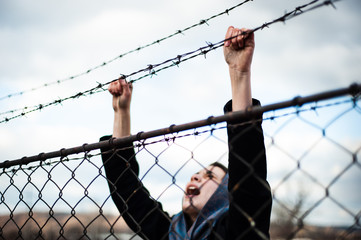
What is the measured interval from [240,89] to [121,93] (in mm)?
1172

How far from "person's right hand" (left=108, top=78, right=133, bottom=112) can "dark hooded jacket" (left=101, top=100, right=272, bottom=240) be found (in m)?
0.37

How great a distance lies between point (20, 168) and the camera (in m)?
2.14

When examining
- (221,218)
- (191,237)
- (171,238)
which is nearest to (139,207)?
(171,238)

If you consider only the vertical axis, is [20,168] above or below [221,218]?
above

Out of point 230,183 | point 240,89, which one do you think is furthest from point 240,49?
point 230,183

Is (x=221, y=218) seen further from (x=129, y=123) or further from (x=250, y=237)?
(x=129, y=123)

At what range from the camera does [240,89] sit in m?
1.65

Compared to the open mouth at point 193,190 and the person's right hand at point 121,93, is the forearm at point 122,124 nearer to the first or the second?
the person's right hand at point 121,93

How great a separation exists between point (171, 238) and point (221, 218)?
40cm

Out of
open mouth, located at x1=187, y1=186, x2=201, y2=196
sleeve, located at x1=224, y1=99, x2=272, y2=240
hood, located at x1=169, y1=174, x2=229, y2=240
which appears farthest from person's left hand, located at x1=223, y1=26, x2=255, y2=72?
open mouth, located at x1=187, y1=186, x2=201, y2=196

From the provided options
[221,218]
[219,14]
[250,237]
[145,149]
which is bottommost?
[250,237]

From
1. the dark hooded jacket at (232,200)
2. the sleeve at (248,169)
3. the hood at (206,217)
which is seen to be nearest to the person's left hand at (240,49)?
the dark hooded jacket at (232,200)

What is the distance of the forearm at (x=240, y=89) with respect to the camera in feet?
5.31

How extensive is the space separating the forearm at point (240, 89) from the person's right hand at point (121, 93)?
3.50 feet
